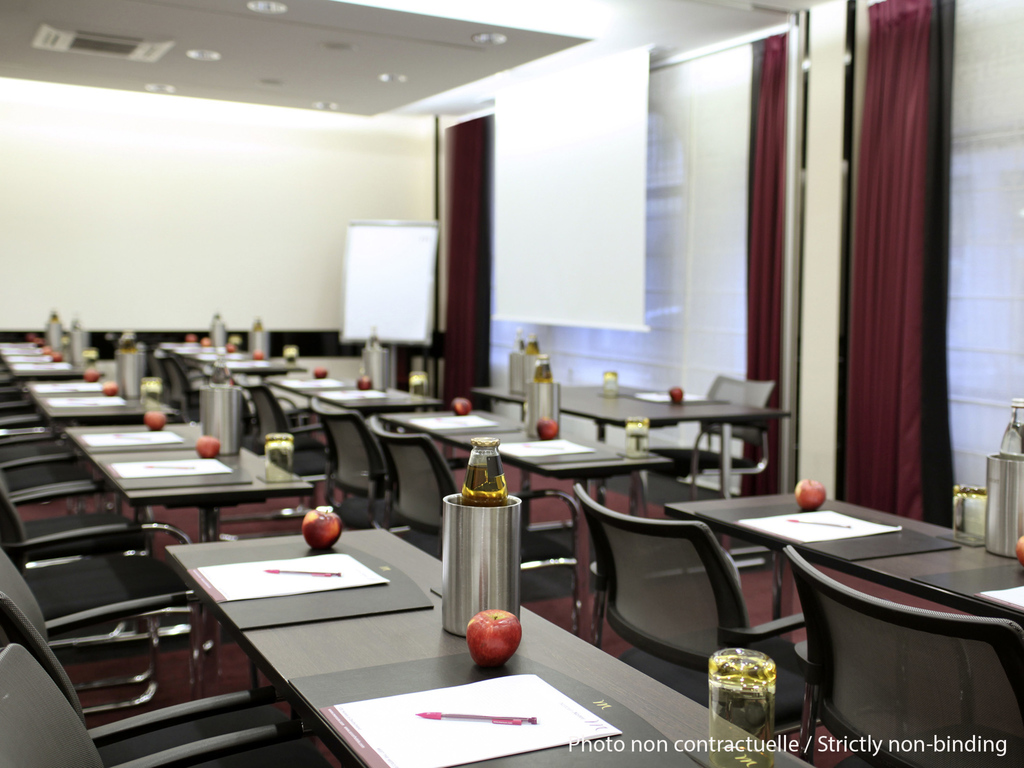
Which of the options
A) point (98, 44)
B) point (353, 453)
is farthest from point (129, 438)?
point (98, 44)

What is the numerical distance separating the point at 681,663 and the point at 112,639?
2352 mm

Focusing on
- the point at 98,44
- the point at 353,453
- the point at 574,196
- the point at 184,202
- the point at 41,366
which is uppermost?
the point at 98,44

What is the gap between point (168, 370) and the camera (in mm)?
7180

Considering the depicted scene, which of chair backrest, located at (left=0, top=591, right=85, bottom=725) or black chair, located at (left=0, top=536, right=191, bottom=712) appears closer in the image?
chair backrest, located at (left=0, top=591, right=85, bottom=725)

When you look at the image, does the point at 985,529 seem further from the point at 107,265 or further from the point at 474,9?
the point at 107,265

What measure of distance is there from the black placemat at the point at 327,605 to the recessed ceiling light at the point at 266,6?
4.59 meters

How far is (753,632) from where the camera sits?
1972 mm

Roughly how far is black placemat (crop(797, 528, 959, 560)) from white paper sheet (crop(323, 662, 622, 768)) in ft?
3.48

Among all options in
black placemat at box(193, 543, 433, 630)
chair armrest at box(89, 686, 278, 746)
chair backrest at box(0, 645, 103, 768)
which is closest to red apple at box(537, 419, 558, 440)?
black placemat at box(193, 543, 433, 630)

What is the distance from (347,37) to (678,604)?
16.8 ft

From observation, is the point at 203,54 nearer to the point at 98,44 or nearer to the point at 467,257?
the point at 98,44

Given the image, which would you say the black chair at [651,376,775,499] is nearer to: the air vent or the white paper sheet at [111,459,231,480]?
the white paper sheet at [111,459,231,480]

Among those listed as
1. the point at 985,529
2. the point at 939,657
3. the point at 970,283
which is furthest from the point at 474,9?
the point at 939,657

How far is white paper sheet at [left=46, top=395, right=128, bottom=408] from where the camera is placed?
456cm
